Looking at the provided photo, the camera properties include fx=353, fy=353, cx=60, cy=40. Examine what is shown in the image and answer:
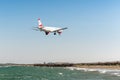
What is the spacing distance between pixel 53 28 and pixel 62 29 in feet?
4.39

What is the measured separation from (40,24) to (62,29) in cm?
533

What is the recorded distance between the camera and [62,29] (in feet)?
169

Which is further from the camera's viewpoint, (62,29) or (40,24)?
(40,24)

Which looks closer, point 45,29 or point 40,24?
point 45,29

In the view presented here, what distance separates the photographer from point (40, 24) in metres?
55.6

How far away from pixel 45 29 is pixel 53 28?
1.21m

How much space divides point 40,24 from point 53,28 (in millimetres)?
4426

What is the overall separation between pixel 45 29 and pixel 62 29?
8.30 ft

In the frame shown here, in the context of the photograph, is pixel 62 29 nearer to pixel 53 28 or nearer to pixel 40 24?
pixel 53 28

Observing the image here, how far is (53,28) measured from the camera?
51.8 meters

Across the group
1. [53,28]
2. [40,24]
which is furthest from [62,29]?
[40,24]

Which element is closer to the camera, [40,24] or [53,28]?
[53,28]

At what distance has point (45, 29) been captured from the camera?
171 feet
